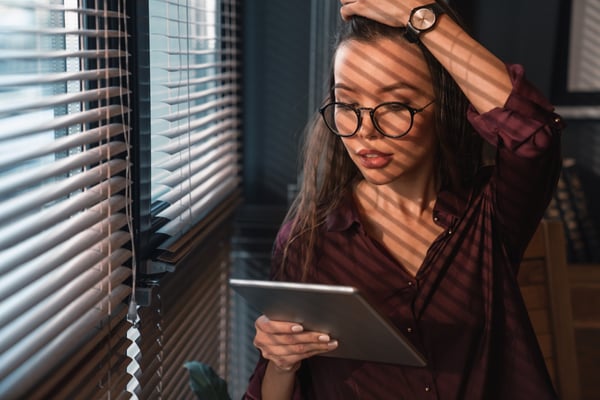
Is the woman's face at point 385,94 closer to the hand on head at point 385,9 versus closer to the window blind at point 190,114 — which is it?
the hand on head at point 385,9

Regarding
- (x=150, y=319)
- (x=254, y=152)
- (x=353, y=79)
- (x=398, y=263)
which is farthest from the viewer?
(x=254, y=152)

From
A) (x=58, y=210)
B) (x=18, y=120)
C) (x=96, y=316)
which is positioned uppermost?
(x=18, y=120)

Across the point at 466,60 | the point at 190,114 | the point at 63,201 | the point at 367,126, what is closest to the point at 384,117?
the point at 367,126

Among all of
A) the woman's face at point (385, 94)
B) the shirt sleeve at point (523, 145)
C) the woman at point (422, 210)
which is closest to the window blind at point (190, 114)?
the woman at point (422, 210)

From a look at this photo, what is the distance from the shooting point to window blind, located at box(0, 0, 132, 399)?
1037mm

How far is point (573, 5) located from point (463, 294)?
66.6 inches

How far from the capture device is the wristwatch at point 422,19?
1242 mm

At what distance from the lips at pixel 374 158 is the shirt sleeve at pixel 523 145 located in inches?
5.4

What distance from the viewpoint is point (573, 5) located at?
9.00 ft

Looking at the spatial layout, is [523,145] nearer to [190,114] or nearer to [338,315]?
[338,315]

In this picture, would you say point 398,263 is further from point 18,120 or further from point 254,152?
point 254,152

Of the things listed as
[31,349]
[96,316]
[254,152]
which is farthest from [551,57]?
[31,349]

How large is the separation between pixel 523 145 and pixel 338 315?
0.35 meters

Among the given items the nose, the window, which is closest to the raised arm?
the nose
